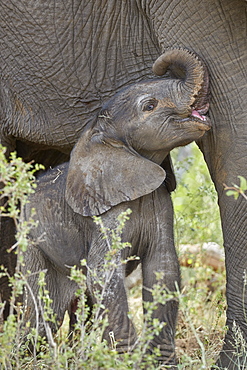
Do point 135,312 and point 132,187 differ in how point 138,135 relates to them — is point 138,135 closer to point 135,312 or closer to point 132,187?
point 132,187

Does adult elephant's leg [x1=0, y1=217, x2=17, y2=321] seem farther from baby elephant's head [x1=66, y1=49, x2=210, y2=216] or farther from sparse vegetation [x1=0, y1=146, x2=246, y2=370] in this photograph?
baby elephant's head [x1=66, y1=49, x2=210, y2=216]

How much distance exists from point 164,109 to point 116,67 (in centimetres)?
47

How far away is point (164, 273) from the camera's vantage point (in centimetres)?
349

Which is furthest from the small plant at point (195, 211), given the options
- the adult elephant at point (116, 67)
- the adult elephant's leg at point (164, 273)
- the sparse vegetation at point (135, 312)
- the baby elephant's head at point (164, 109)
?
the baby elephant's head at point (164, 109)

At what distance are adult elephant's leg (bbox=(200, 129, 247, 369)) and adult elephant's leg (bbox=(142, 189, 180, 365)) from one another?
25cm

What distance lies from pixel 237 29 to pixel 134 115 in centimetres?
52

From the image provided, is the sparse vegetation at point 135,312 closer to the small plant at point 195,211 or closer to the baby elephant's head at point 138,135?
the small plant at point 195,211

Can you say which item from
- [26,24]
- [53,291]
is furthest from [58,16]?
[53,291]

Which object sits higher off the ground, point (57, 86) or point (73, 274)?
point (57, 86)

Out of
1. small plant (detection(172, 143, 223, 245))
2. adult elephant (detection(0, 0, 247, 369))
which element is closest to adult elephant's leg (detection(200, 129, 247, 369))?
adult elephant (detection(0, 0, 247, 369))

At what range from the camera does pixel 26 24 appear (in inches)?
152

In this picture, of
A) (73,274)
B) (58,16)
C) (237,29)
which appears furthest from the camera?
(58,16)

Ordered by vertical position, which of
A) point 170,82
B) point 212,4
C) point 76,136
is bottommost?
point 76,136

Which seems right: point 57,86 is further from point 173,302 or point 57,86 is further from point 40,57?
point 173,302
